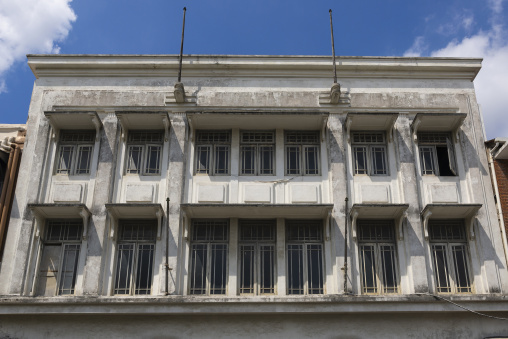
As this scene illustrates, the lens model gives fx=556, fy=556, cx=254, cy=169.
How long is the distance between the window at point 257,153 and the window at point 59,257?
16.0ft

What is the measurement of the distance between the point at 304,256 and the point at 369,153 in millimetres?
3616

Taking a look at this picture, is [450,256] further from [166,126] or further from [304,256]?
[166,126]

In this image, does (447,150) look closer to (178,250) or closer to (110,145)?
(178,250)

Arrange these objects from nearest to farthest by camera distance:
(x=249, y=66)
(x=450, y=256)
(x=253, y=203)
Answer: (x=450, y=256) → (x=253, y=203) → (x=249, y=66)

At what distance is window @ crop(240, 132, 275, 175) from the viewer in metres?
15.9

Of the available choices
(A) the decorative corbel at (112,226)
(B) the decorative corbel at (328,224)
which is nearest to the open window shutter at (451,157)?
(B) the decorative corbel at (328,224)

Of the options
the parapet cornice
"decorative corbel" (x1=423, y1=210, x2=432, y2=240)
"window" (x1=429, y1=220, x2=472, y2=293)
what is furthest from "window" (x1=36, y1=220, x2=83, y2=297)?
"window" (x1=429, y1=220, x2=472, y2=293)

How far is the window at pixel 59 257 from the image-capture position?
14.7 meters

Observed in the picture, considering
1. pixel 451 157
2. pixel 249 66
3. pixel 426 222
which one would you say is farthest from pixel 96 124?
pixel 451 157

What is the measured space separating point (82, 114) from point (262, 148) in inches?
205

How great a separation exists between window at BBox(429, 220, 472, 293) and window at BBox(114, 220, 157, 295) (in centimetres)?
759

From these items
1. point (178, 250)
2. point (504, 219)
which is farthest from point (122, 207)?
point (504, 219)

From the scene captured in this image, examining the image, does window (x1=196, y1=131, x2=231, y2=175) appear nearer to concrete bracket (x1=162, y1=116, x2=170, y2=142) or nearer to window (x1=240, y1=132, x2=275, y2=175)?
window (x1=240, y1=132, x2=275, y2=175)

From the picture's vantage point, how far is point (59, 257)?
49.1 feet
